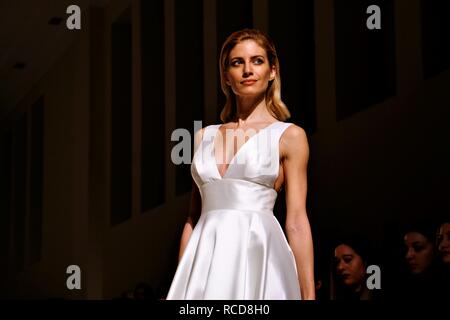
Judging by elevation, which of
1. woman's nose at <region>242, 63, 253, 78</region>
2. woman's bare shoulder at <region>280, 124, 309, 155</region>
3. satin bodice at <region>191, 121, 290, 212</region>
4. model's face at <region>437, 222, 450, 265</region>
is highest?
woman's nose at <region>242, 63, 253, 78</region>

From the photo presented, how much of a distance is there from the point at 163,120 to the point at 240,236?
744 centimetres

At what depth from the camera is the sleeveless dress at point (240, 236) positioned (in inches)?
98.6

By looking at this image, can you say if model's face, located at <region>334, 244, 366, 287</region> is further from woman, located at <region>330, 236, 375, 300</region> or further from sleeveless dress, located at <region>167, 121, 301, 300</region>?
sleeveless dress, located at <region>167, 121, 301, 300</region>

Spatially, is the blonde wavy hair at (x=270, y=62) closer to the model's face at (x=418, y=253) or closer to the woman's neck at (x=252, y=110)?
the woman's neck at (x=252, y=110)

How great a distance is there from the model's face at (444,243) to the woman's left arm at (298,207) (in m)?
1.52

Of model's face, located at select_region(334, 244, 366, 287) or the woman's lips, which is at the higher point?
the woman's lips

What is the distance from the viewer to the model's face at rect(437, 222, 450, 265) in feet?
12.8

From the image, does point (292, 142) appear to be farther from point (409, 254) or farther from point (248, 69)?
point (409, 254)

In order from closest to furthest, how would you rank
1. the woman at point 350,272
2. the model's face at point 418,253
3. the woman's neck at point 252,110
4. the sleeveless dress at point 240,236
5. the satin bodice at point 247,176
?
the sleeveless dress at point 240,236 < the satin bodice at point 247,176 < the woman's neck at point 252,110 < the model's face at point 418,253 < the woman at point 350,272

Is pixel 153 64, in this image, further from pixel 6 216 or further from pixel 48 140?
pixel 6 216

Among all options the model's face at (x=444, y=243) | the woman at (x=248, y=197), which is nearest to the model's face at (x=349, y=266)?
the model's face at (x=444, y=243)

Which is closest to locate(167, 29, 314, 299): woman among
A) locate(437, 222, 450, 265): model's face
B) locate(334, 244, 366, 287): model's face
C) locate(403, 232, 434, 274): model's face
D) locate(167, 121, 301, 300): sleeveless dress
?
locate(167, 121, 301, 300): sleeveless dress

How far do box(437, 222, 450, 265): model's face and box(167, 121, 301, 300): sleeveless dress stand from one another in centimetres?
152

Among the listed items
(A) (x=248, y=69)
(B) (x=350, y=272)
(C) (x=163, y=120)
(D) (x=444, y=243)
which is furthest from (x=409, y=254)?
(C) (x=163, y=120)
